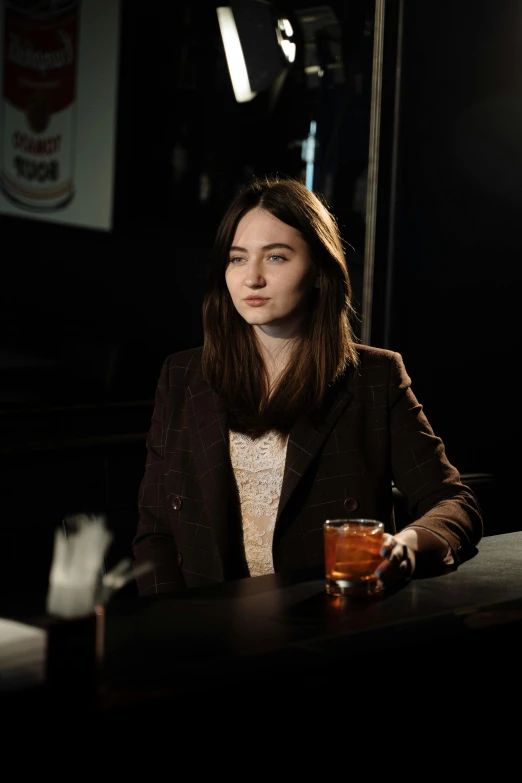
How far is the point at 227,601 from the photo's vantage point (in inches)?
58.1

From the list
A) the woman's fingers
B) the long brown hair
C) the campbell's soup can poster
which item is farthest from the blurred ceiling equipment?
the woman's fingers

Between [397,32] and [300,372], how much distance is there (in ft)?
5.90

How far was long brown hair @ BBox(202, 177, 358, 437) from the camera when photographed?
2045mm

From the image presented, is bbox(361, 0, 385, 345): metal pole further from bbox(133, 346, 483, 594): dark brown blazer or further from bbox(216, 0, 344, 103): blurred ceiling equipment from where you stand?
bbox(133, 346, 483, 594): dark brown blazer

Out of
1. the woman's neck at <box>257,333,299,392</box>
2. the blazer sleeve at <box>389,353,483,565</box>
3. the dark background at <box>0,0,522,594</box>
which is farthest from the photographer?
the dark background at <box>0,0,522,594</box>

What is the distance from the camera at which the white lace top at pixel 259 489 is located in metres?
2.02

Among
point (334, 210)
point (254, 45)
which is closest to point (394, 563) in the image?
point (334, 210)

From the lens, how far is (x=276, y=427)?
205 cm

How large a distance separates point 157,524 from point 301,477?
326 millimetres

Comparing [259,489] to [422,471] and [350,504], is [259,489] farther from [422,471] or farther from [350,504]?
[422,471]

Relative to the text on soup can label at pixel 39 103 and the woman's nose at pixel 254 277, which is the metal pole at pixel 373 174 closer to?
the text on soup can label at pixel 39 103

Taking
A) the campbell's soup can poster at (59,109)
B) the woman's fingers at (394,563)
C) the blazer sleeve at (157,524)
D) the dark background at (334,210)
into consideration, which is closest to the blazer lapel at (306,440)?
the blazer sleeve at (157,524)

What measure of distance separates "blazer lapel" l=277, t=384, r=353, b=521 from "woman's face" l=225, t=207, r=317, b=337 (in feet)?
0.63

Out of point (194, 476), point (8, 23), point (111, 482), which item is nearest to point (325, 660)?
point (194, 476)
